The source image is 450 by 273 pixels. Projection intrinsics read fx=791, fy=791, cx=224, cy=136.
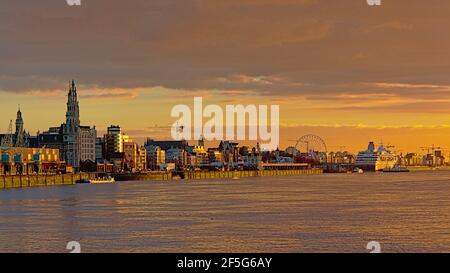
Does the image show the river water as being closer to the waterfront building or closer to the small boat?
the waterfront building

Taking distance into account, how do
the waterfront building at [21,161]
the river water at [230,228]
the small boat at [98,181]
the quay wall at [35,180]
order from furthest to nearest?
the small boat at [98,181] → the waterfront building at [21,161] → the quay wall at [35,180] → the river water at [230,228]

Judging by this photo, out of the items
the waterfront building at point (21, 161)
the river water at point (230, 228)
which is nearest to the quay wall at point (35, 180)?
the waterfront building at point (21, 161)

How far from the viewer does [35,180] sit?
6422 inches

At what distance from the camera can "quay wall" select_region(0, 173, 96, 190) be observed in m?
151

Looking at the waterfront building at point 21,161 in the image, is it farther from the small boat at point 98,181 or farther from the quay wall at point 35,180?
the small boat at point 98,181

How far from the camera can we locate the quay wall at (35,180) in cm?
15088

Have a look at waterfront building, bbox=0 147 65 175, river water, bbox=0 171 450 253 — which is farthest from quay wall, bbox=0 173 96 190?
river water, bbox=0 171 450 253

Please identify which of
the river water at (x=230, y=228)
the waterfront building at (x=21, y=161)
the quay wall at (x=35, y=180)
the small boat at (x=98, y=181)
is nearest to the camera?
the river water at (x=230, y=228)

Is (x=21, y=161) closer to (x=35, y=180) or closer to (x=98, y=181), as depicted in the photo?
(x=98, y=181)

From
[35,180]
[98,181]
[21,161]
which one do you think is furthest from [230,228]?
[21,161]

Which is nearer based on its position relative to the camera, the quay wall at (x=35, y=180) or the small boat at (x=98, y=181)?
the quay wall at (x=35, y=180)

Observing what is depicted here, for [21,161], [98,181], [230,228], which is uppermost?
[21,161]
